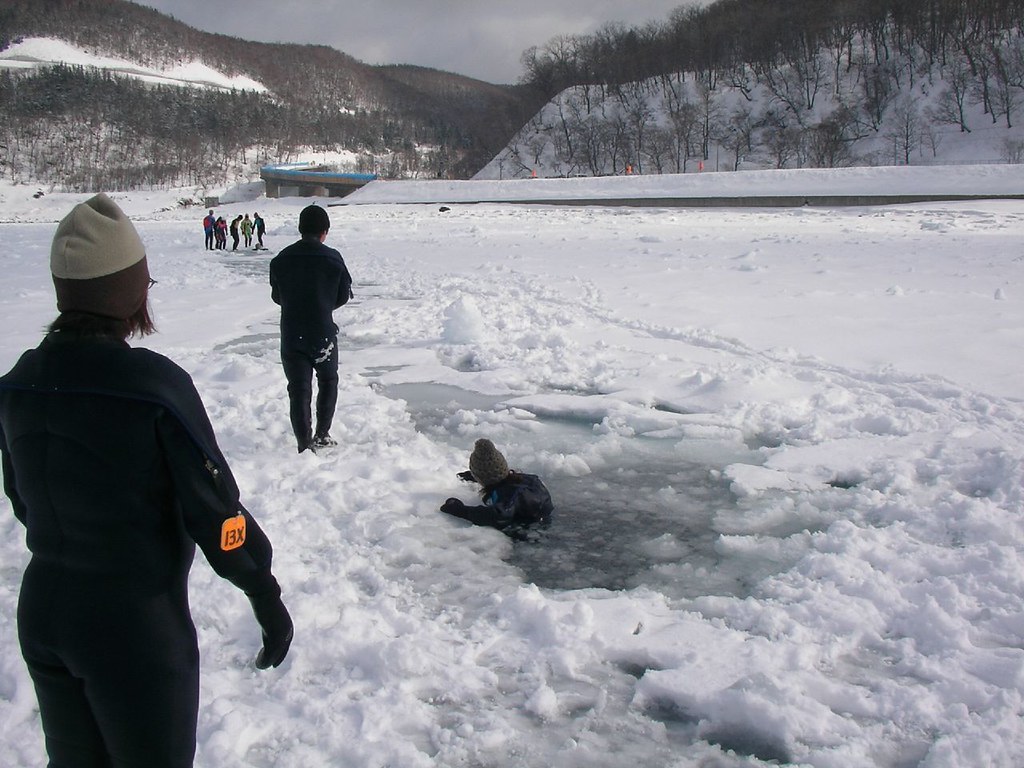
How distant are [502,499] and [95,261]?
9.85ft

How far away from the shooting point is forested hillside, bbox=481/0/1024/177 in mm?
68188

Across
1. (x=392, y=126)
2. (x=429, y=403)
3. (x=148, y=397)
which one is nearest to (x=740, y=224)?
(x=429, y=403)

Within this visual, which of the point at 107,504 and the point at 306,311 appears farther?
the point at 306,311

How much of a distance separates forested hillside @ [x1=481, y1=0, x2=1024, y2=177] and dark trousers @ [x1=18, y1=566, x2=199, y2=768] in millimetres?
63773

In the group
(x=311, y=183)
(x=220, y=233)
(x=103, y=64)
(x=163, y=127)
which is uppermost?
(x=103, y=64)

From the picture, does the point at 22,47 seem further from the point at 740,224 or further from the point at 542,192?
the point at 740,224

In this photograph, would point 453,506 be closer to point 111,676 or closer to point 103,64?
point 111,676

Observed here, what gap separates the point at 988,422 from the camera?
5.66m

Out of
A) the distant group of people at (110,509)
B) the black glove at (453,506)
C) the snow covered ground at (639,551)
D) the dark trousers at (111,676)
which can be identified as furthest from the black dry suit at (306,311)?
the dark trousers at (111,676)

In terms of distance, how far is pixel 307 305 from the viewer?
5320 mm

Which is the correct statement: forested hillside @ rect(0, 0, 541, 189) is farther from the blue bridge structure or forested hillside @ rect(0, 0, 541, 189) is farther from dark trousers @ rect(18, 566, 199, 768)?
dark trousers @ rect(18, 566, 199, 768)

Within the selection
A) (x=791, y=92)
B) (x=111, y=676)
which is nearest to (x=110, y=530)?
(x=111, y=676)

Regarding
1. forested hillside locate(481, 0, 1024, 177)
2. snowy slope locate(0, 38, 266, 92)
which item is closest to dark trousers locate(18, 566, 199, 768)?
forested hillside locate(481, 0, 1024, 177)

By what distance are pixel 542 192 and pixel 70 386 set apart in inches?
1929
